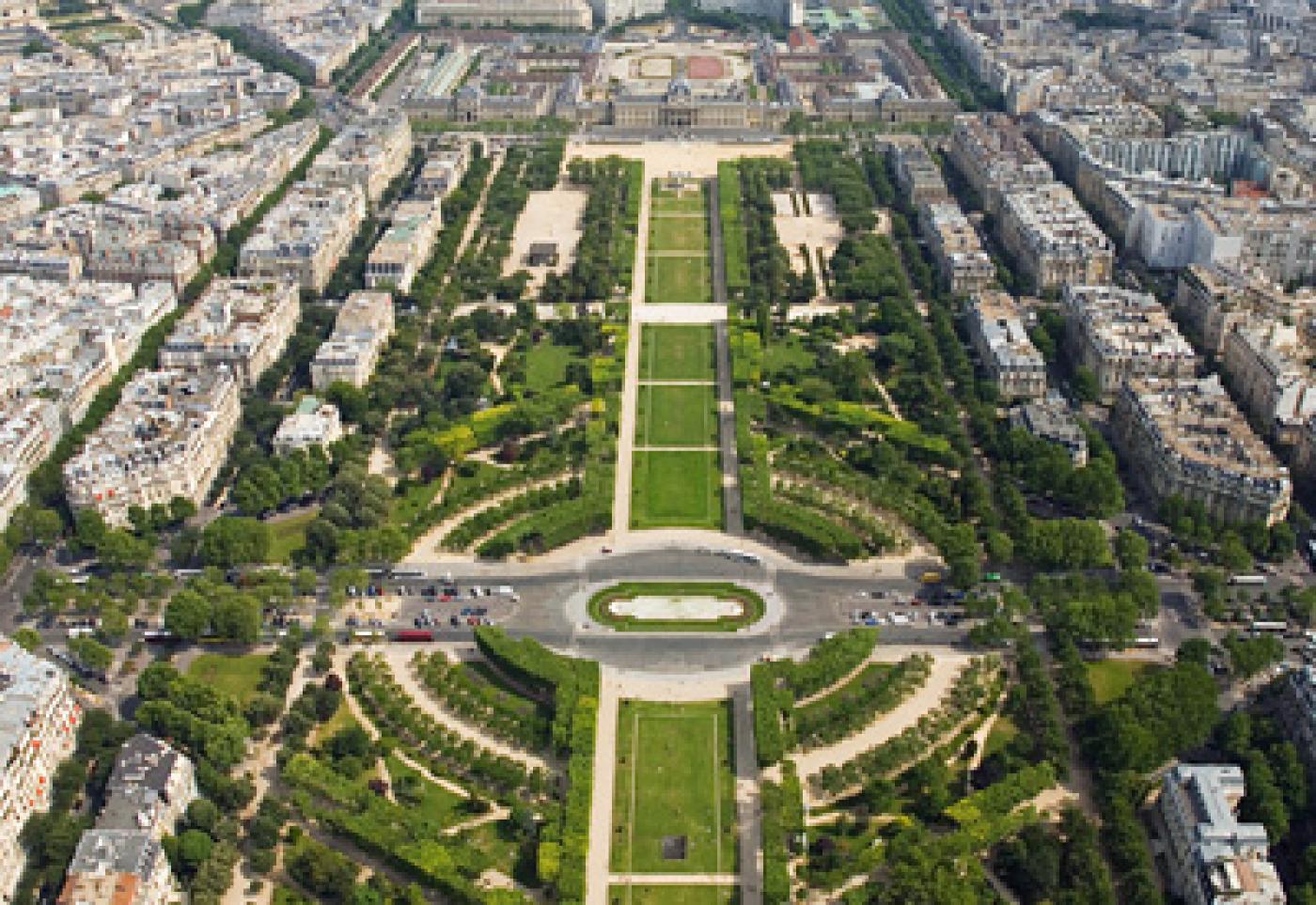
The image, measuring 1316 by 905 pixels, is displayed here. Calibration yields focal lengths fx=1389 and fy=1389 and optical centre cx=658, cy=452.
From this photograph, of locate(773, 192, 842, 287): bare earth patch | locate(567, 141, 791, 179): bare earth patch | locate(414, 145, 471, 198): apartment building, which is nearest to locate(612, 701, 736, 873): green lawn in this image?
locate(773, 192, 842, 287): bare earth patch

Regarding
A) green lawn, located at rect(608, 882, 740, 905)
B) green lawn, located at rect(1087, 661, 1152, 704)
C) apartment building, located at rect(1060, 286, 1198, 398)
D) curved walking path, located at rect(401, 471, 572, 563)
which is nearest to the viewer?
green lawn, located at rect(608, 882, 740, 905)

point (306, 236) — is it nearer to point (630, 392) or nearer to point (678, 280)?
point (678, 280)

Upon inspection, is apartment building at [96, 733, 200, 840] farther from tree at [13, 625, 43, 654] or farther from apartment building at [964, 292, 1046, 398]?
apartment building at [964, 292, 1046, 398]

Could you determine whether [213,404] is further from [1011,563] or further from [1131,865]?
[1131,865]

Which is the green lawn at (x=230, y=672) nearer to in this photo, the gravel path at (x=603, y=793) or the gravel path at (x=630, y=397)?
the gravel path at (x=603, y=793)

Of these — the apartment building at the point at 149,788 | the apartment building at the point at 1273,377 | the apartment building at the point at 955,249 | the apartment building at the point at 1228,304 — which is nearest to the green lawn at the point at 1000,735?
the apartment building at the point at 1273,377

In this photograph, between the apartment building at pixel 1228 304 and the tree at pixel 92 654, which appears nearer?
the tree at pixel 92 654
